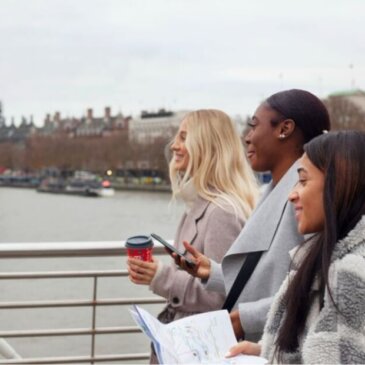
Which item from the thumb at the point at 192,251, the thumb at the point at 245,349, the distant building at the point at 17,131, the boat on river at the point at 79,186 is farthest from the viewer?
the distant building at the point at 17,131

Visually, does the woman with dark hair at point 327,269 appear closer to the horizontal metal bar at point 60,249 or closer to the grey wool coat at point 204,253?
the grey wool coat at point 204,253

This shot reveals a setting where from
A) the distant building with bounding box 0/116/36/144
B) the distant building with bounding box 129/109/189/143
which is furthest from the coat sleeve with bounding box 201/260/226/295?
the distant building with bounding box 0/116/36/144

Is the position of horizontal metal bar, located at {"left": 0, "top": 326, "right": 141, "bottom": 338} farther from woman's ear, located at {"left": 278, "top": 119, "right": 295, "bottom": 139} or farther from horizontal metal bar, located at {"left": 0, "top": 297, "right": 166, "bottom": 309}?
woman's ear, located at {"left": 278, "top": 119, "right": 295, "bottom": 139}

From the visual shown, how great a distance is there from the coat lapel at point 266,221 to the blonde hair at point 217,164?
0.23 meters

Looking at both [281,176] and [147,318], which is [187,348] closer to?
[147,318]

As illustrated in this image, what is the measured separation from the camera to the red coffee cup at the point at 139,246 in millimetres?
1496

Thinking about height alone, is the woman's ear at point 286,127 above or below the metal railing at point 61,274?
above

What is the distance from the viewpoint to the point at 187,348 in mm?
1249

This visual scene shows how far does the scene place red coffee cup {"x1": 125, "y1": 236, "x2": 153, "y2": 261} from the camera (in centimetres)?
150

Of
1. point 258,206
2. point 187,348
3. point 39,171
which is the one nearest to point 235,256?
point 258,206

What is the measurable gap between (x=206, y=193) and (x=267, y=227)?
31 centimetres

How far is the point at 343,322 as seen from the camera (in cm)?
97

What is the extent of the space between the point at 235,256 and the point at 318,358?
0.51m

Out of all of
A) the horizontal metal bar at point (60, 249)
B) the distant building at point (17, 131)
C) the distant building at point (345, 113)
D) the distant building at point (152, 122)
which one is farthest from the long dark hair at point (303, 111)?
the distant building at point (17, 131)
